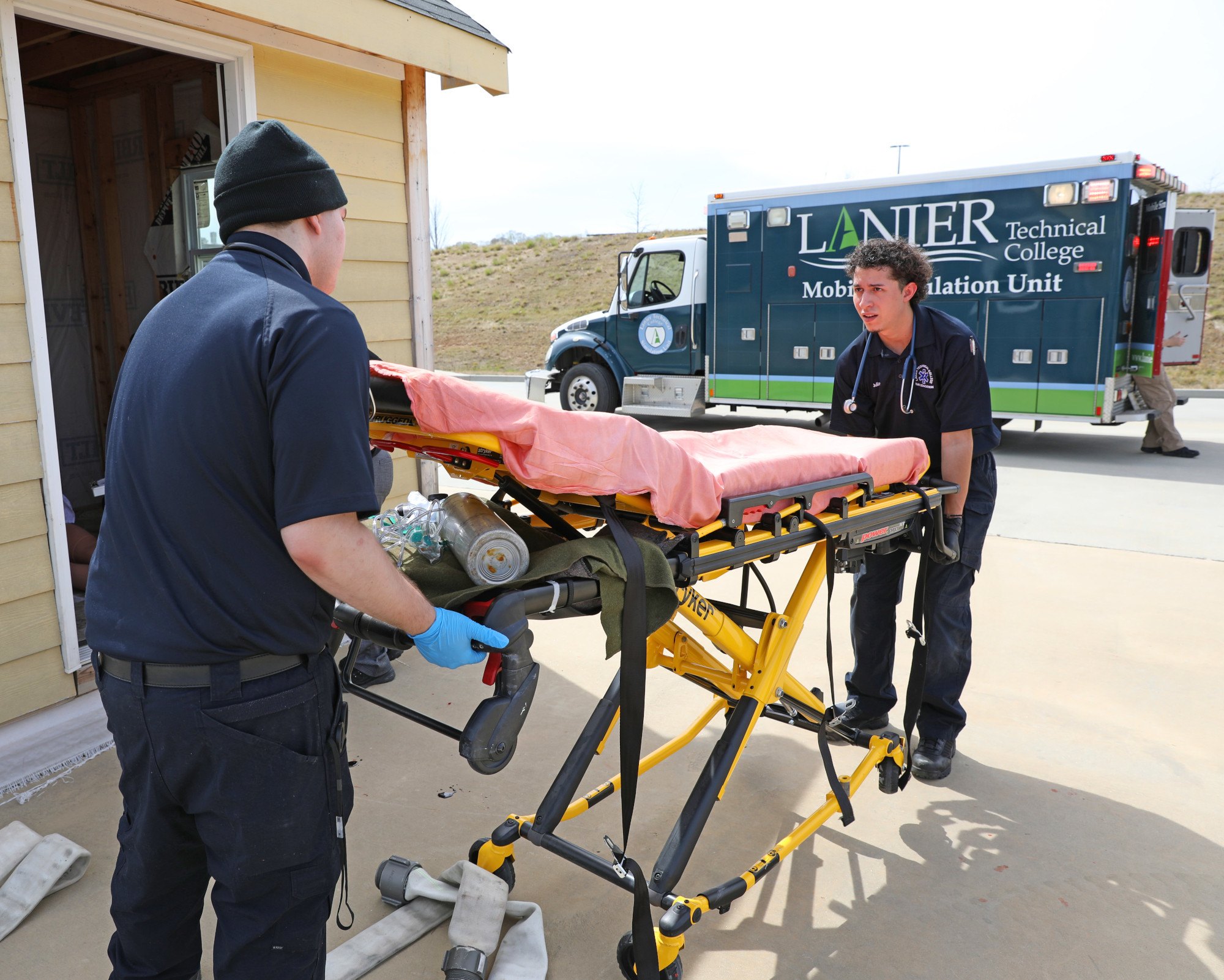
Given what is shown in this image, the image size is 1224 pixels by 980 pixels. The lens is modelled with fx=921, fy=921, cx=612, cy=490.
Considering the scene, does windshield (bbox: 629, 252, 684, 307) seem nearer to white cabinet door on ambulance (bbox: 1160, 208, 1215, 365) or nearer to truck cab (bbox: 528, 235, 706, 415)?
truck cab (bbox: 528, 235, 706, 415)

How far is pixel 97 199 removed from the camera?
6.47 metres

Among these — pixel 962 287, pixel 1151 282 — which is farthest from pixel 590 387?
pixel 1151 282

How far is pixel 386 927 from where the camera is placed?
2578mm

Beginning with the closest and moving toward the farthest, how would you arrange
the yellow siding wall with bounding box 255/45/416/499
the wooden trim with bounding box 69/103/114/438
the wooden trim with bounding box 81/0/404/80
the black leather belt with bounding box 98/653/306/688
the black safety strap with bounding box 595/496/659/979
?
the black leather belt with bounding box 98/653/306/688
the black safety strap with bounding box 595/496/659/979
the wooden trim with bounding box 81/0/404/80
the yellow siding wall with bounding box 255/45/416/499
the wooden trim with bounding box 69/103/114/438

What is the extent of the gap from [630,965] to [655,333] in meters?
10.5

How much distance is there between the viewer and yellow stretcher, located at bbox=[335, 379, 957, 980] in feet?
6.30

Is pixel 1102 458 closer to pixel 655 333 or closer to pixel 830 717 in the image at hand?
pixel 655 333

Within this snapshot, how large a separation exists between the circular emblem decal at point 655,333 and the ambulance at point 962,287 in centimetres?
2

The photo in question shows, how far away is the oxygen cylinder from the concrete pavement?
46.7 inches

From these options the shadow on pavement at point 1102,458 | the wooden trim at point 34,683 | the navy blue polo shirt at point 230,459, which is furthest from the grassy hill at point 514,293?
the navy blue polo shirt at point 230,459

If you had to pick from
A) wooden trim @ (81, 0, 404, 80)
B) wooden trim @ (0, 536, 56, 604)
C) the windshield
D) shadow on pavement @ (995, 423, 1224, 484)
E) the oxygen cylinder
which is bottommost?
shadow on pavement @ (995, 423, 1224, 484)

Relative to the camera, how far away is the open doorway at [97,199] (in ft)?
19.0

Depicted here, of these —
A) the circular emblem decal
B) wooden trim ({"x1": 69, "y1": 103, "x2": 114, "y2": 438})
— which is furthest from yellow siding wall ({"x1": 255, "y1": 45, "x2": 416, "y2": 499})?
the circular emblem decal

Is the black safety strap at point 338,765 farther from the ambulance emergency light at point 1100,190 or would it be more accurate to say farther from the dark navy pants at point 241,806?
the ambulance emergency light at point 1100,190
